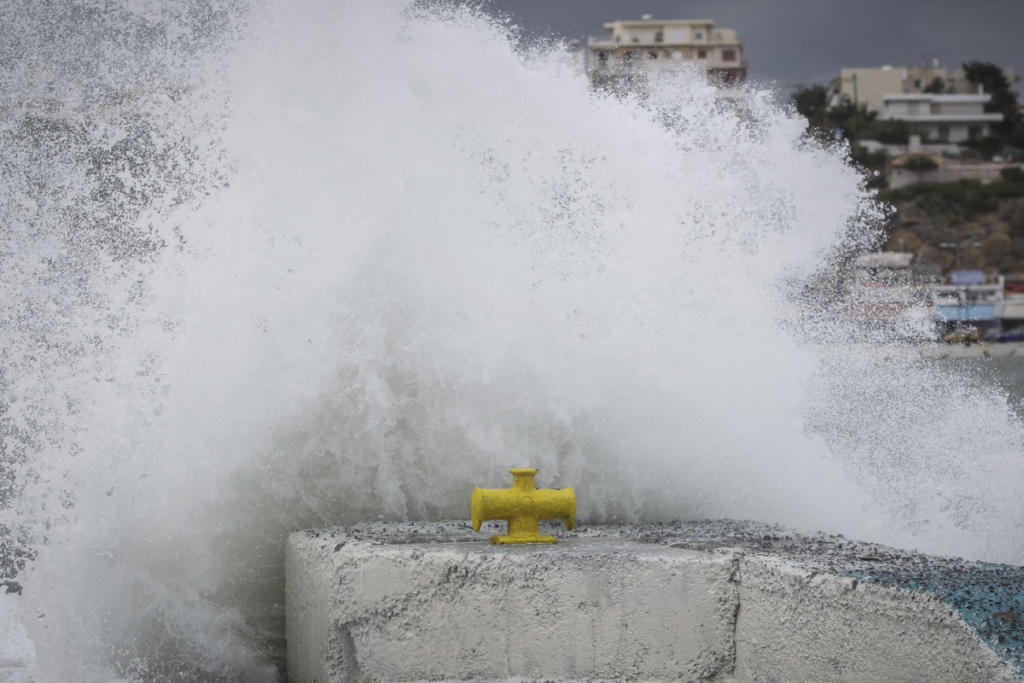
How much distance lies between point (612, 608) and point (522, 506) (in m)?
0.46

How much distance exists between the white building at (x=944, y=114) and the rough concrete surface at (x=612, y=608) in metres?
102

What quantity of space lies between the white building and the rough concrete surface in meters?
102

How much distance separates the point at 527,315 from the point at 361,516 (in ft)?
3.37

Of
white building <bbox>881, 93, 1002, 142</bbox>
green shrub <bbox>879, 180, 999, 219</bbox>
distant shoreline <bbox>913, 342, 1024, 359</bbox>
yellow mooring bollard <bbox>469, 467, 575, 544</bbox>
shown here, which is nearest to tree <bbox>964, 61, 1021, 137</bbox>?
white building <bbox>881, 93, 1002, 142</bbox>

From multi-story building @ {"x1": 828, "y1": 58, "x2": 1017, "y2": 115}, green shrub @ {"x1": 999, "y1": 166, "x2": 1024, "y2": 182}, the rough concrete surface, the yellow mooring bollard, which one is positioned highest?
multi-story building @ {"x1": 828, "y1": 58, "x2": 1017, "y2": 115}

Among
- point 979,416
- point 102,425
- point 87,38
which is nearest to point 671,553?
point 102,425

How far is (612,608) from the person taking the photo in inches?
121

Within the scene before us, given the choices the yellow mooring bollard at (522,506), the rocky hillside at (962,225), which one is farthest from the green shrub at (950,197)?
the yellow mooring bollard at (522,506)

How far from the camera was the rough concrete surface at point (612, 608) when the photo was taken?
2.84 m

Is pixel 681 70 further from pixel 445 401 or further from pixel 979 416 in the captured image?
pixel 445 401

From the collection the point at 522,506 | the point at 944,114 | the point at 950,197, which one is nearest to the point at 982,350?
the point at 950,197

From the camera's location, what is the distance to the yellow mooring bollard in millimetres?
3377

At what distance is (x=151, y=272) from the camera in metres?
4.36

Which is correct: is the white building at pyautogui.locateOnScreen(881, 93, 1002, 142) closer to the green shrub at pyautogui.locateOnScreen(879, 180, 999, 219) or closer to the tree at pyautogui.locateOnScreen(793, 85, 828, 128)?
the tree at pyautogui.locateOnScreen(793, 85, 828, 128)
